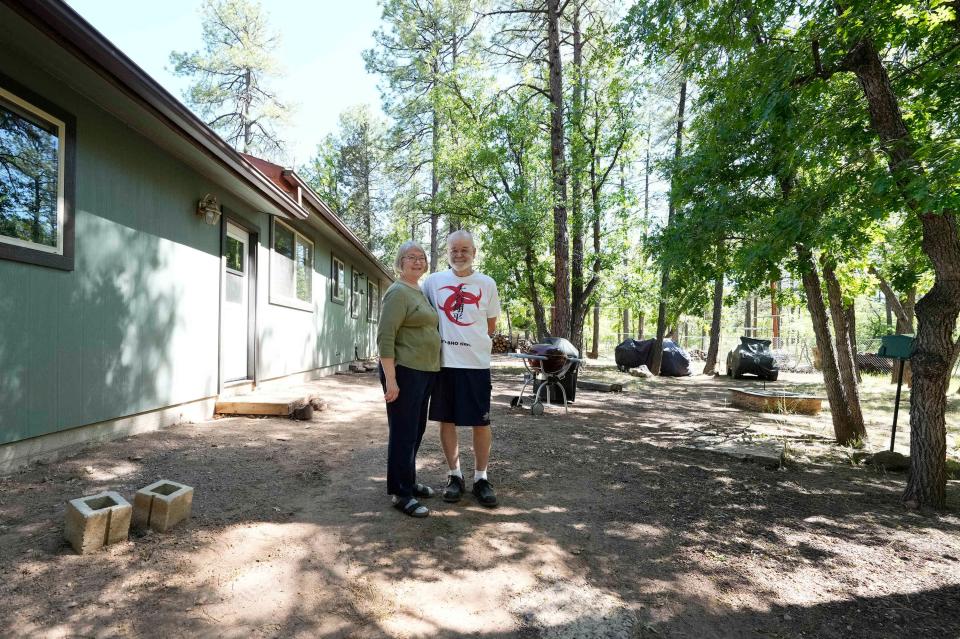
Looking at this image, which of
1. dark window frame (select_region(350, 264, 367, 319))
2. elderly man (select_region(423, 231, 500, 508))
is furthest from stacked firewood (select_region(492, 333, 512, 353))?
elderly man (select_region(423, 231, 500, 508))

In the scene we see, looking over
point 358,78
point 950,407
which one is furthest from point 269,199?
point 358,78

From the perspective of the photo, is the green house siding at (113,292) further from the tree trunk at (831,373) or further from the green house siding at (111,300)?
the tree trunk at (831,373)

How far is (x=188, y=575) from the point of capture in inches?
85.0

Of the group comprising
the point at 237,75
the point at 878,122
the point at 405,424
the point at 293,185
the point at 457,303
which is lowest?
the point at 405,424

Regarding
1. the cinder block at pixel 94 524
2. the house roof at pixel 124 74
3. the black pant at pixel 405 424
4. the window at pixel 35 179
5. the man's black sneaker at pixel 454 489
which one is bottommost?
the man's black sneaker at pixel 454 489

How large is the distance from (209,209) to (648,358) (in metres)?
13.2

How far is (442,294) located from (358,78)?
18301mm

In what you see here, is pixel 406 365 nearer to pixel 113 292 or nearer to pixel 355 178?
pixel 113 292

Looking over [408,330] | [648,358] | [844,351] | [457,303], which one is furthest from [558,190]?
[408,330]

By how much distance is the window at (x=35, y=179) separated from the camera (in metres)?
3.21

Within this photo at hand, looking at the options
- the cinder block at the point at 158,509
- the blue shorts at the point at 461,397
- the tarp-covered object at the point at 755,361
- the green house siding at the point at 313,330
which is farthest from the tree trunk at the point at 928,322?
the tarp-covered object at the point at 755,361

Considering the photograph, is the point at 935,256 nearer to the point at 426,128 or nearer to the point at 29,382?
the point at 29,382

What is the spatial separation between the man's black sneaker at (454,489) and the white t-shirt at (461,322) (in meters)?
0.78

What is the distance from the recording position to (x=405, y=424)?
287 cm
